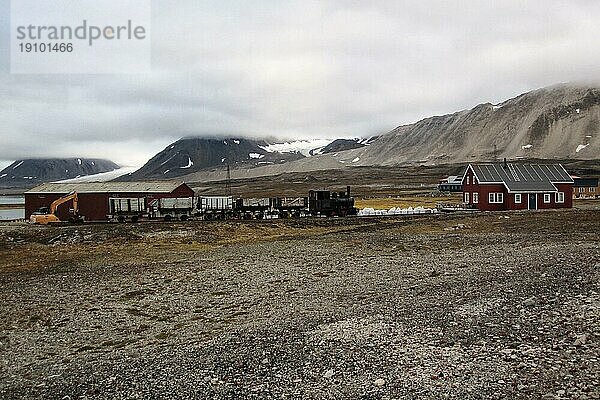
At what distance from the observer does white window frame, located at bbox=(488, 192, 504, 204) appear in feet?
A: 210

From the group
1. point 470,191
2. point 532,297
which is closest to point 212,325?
point 532,297

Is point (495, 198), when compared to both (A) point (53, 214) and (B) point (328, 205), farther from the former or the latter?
(A) point (53, 214)

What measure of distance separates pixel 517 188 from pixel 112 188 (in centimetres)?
4637

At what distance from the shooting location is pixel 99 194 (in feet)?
193

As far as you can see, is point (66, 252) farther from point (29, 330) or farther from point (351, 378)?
point (351, 378)

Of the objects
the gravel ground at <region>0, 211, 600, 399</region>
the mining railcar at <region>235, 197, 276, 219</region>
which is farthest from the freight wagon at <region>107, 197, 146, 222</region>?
the gravel ground at <region>0, 211, 600, 399</region>

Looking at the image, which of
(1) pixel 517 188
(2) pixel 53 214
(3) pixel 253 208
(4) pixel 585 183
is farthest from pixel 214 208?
(4) pixel 585 183

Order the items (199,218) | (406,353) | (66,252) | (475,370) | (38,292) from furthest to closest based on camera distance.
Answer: (199,218) < (66,252) < (38,292) < (406,353) < (475,370)

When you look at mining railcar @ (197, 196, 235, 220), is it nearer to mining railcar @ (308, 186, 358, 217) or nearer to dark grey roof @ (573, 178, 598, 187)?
mining railcar @ (308, 186, 358, 217)

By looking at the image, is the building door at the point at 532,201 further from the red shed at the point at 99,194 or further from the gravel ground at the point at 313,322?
the red shed at the point at 99,194

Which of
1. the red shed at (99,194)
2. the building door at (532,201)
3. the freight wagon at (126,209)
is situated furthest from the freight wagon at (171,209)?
the building door at (532,201)

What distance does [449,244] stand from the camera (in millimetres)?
32625

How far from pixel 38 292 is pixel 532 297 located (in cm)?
1978

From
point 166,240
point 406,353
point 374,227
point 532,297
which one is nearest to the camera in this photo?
point 406,353
